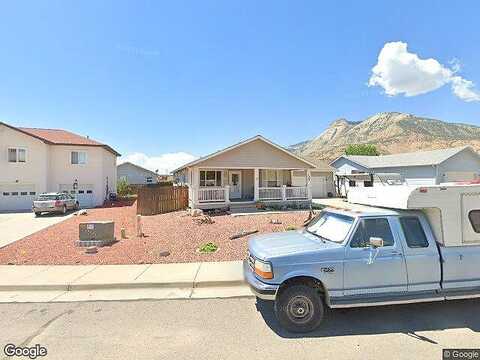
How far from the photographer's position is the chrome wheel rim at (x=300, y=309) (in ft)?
14.4

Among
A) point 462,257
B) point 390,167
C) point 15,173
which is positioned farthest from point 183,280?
point 390,167

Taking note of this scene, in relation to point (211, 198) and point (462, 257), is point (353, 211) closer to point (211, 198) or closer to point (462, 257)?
point (462, 257)

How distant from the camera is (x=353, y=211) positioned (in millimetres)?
5090

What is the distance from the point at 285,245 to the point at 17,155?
90.0 feet

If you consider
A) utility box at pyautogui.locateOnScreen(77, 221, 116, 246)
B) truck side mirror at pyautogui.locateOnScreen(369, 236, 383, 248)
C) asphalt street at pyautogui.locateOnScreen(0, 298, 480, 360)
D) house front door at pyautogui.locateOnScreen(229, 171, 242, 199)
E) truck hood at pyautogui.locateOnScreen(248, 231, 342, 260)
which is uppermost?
house front door at pyautogui.locateOnScreen(229, 171, 242, 199)

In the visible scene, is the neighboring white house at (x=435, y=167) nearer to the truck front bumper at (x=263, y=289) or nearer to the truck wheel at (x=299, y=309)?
the truck wheel at (x=299, y=309)

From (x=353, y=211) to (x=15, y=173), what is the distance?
2782 cm

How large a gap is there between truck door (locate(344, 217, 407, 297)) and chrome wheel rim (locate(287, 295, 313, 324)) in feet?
2.02

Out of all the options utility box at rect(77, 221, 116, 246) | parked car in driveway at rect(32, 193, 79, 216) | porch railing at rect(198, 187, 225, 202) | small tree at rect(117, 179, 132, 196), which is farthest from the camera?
small tree at rect(117, 179, 132, 196)

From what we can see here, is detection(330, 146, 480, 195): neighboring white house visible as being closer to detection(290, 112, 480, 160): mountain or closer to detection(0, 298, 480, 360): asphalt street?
detection(0, 298, 480, 360): asphalt street

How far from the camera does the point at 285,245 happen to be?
16.2 ft

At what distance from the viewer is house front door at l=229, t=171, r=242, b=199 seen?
23.1 meters

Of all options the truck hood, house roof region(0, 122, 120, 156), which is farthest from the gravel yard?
house roof region(0, 122, 120, 156)

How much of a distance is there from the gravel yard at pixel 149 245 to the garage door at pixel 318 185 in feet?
70.3
